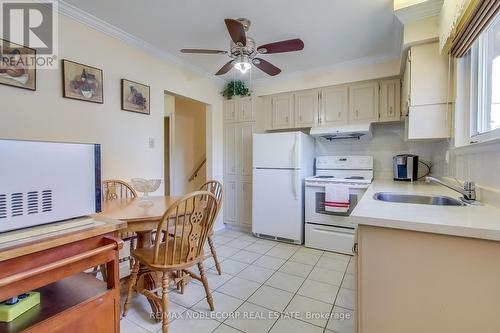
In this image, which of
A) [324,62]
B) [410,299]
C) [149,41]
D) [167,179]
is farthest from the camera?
[167,179]

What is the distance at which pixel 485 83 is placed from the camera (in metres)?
1.48

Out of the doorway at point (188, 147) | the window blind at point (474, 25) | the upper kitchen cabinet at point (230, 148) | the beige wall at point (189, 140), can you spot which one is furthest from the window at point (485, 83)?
the beige wall at point (189, 140)

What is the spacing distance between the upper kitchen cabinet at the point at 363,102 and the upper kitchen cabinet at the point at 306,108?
467 millimetres

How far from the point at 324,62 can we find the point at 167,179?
3.46 meters

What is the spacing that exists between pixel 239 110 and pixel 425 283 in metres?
3.30


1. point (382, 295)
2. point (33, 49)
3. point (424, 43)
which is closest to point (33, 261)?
point (382, 295)

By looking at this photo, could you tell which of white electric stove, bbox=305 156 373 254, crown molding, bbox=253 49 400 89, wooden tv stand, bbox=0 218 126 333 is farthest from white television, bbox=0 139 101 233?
crown molding, bbox=253 49 400 89

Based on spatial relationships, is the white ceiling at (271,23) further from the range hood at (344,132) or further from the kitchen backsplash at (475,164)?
the kitchen backsplash at (475,164)

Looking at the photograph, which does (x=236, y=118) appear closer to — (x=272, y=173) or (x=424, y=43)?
(x=272, y=173)

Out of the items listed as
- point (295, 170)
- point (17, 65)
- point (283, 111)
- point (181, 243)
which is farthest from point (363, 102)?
point (17, 65)

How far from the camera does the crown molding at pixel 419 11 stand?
5.92 feet

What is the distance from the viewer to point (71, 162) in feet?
2.81

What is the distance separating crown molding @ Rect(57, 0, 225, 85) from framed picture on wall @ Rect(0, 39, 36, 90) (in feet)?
1.61

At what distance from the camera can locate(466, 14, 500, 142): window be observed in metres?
1.33
